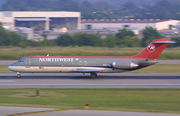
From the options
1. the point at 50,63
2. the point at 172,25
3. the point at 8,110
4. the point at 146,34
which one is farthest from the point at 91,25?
the point at 8,110

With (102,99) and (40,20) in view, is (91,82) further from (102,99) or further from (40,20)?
(40,20)

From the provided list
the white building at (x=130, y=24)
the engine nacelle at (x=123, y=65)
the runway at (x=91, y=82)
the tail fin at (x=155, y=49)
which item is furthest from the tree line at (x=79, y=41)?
the white building at (x=130, y=24)

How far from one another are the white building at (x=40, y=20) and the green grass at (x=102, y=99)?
4028 inches

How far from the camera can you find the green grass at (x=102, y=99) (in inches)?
704

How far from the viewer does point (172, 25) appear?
468 ft

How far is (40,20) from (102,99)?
113 meters

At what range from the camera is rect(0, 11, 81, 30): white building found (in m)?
126

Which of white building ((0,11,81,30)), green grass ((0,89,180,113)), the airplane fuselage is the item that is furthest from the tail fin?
white building ((0,11,81,30))

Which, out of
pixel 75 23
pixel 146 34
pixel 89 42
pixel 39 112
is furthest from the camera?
pixel 75 23

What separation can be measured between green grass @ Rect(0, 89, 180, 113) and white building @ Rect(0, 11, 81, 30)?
336 feet

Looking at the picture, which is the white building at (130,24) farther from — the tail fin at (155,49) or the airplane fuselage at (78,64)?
the airplane fuselage at (78,64)

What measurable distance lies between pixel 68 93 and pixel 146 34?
67.7 metres

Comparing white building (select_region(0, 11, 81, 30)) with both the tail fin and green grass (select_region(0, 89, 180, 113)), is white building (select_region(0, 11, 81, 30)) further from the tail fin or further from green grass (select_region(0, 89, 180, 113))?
green grass (select_region(0, 89, 180, 113))

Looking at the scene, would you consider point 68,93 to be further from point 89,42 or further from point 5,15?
point 5,15
